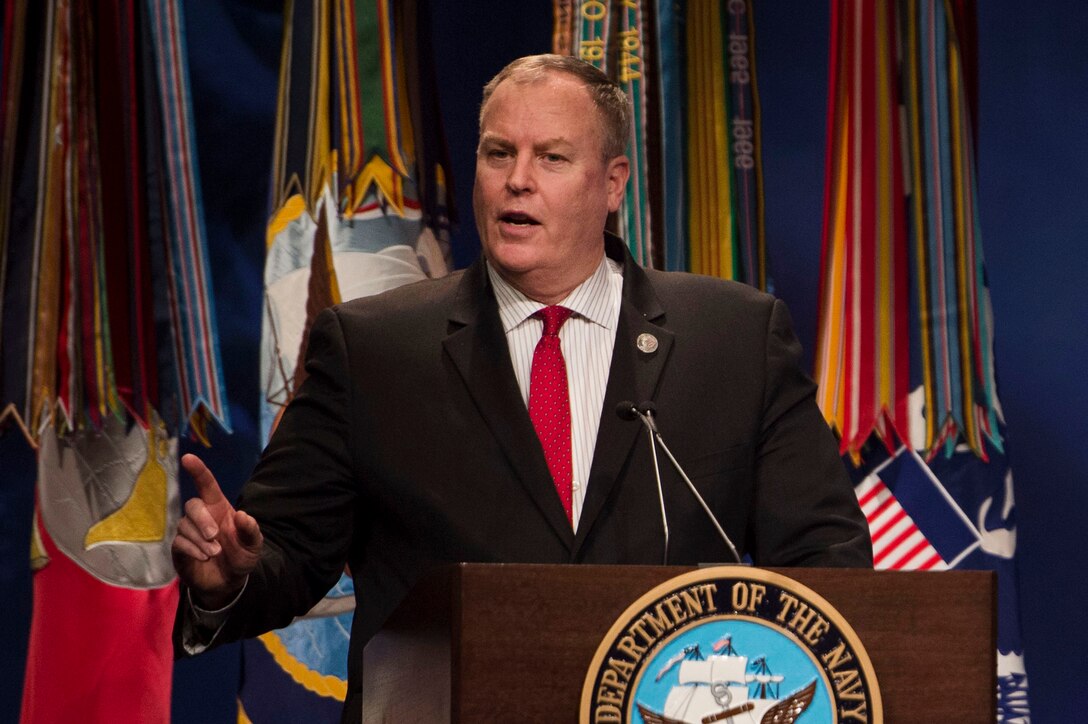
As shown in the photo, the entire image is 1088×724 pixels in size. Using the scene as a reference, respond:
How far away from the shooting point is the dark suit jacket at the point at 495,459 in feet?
5.66

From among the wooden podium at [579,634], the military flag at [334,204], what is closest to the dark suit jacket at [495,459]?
the wooden podium at [579,634]

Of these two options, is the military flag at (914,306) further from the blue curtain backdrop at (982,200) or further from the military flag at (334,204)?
the military flag at (334,204)

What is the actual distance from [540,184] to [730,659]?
90cm

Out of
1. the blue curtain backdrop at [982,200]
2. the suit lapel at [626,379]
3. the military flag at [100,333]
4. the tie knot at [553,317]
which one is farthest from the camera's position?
the blue curtain backdrop at [982,200]

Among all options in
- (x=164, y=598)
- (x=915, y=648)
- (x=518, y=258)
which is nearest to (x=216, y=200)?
(x=164, y=598)

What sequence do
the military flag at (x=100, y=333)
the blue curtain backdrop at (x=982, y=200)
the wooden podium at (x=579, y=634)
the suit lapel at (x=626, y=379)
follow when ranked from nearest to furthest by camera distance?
the wooden podium at (x=579, y=634)
the suit lapel at (x=626, y=379)
the military flag at (x=100, y=333)
the blue curtain backdrop at (x=982, y=200)

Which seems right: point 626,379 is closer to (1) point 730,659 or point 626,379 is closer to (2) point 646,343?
(2) point 646,343

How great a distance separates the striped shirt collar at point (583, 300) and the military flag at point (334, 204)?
3.74ft

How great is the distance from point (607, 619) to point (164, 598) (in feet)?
6.67

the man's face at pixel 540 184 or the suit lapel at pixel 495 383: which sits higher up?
the man's face at pixel 540 184

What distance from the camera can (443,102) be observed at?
10.8 ft

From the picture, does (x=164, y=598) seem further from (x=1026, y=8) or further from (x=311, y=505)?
(x=1026, y=8)

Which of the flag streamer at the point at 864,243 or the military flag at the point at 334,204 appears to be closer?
the military flag at the point at 334,204

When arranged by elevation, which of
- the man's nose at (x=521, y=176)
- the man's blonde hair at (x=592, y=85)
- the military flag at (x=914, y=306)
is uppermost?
the man's blonde hair at (x=592, y=85)
